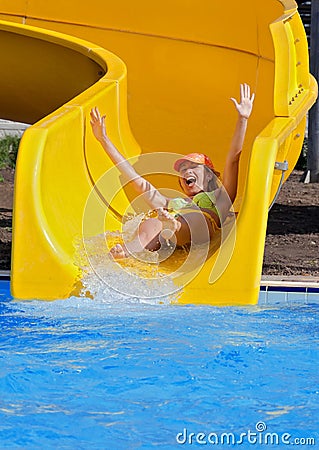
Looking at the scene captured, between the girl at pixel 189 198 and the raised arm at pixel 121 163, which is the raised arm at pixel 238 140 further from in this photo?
the raised arm at pixel 121 163

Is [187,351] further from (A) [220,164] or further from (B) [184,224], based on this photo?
(A) [220,164]

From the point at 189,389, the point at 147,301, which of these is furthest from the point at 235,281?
the point at 189,389

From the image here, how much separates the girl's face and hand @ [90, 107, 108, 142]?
1.36 ft

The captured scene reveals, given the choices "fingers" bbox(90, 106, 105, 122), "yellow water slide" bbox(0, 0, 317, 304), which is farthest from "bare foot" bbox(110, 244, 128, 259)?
"fingers" bbox(90, 106, 105, 122)

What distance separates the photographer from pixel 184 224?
154 inches

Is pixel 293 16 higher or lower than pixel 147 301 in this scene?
higher

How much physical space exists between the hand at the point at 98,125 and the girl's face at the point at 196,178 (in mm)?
416

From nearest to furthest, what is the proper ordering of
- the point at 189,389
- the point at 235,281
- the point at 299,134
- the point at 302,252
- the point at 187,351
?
the point at 189,389
the point at 187,351
the point at 235,281
the point at 299,134
the point at 302,252

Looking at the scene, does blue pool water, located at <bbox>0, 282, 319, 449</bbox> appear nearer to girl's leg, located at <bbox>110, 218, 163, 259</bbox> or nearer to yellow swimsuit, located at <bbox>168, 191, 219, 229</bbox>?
girl's leg, located at <bbox>110, 218, 163, 259</bbox>

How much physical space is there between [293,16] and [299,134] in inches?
23.2

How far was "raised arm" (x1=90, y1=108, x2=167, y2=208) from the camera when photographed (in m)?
4.08

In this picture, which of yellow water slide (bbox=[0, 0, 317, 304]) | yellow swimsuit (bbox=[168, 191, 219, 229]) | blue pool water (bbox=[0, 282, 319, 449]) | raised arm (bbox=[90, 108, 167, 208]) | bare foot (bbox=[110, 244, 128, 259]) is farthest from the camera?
raised arm (bbox=[90, 108, 167, 208])

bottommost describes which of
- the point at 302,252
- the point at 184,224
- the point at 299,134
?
the point at 302,252

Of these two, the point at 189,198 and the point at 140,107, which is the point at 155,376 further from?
the point at 140,107
